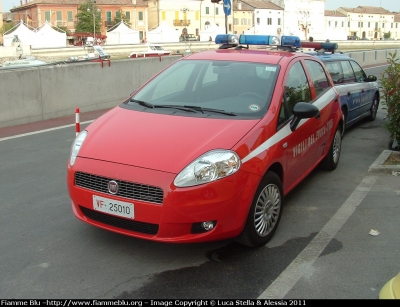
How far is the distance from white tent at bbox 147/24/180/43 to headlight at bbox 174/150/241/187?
65.1 metres

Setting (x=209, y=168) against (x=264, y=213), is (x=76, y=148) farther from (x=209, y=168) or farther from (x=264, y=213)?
(x=264, y=213)

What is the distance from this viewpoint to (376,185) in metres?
6.50

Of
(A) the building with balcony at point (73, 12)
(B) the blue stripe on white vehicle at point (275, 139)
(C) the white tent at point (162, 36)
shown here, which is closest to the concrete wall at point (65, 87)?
(B) the blue stripe on white vehicle at point (275, 139)

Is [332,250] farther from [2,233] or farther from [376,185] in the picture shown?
[2,233]

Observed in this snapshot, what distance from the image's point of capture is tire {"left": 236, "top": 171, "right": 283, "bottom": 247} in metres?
4.29

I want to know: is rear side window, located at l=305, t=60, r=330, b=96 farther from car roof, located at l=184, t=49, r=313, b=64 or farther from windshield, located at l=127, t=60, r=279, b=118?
windshield, located at l=127, t=60, r=279, b=118

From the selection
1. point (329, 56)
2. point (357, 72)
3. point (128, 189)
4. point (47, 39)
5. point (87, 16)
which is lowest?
point (128, 189)

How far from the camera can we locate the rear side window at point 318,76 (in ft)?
20.4

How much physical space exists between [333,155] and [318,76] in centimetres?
123

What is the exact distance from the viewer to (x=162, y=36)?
67.4m

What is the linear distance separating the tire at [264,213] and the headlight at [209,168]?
398 mm

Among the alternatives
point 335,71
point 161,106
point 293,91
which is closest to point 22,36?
point 335,71

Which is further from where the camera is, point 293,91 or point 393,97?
point 393,97

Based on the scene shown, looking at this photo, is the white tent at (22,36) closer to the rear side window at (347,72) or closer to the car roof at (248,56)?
the rear side window at (347,72)
